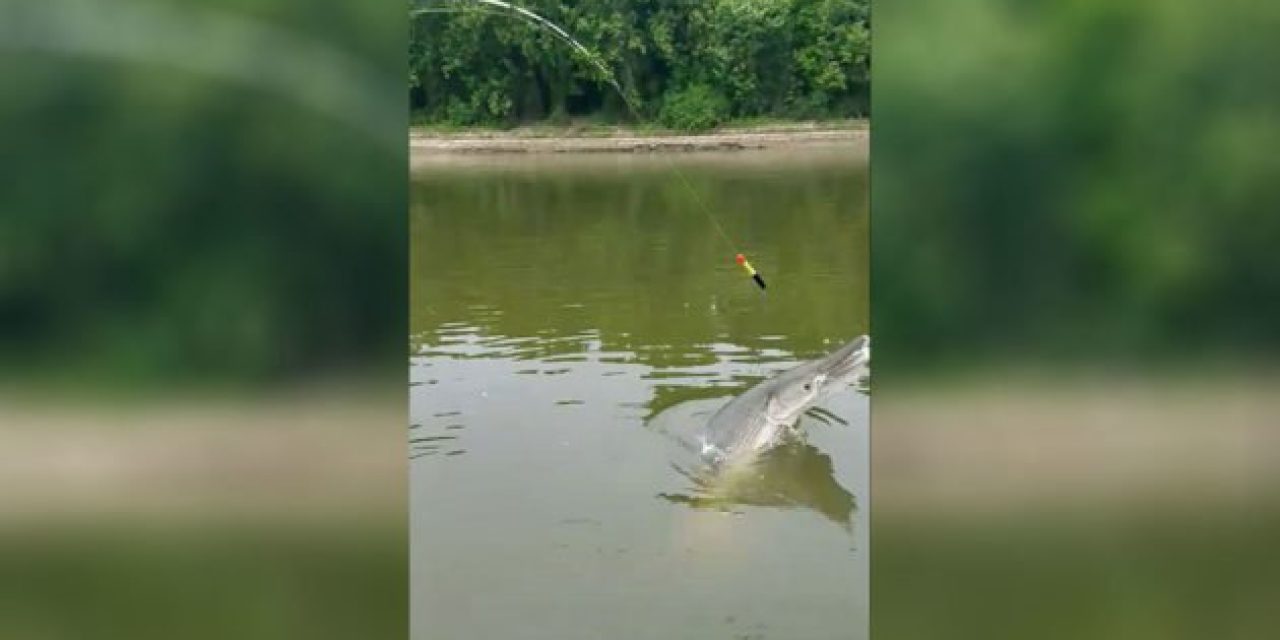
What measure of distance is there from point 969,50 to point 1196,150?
1.78ft

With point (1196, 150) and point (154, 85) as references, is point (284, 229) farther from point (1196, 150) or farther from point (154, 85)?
point (1196, 150)

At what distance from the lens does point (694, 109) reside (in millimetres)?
12922

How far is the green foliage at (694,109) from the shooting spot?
1277 centimetres

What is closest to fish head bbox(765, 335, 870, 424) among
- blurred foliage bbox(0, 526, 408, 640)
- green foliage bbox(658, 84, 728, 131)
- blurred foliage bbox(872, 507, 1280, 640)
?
blurred foliage bbox(872, 507, 1280, 640)

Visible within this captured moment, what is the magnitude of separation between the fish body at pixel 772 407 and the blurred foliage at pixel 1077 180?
71.8 inches

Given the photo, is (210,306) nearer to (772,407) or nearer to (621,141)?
(772,407)

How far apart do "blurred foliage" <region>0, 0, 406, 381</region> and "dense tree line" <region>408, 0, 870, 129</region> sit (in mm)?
10104

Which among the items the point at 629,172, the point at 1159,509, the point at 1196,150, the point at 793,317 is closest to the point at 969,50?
A: the point at 1196,150

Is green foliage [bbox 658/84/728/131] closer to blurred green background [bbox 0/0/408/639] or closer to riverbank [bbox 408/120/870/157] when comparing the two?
riverbank [bbox 408/120/870/157]

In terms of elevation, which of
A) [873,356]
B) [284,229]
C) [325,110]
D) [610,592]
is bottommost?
[610,592]

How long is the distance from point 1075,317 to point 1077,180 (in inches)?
9.7

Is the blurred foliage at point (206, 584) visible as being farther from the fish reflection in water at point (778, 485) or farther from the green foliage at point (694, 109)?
the green foliage at point (694, 109)

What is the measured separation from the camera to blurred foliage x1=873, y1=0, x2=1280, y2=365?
2.34 m

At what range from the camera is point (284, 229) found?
232 centimetres
